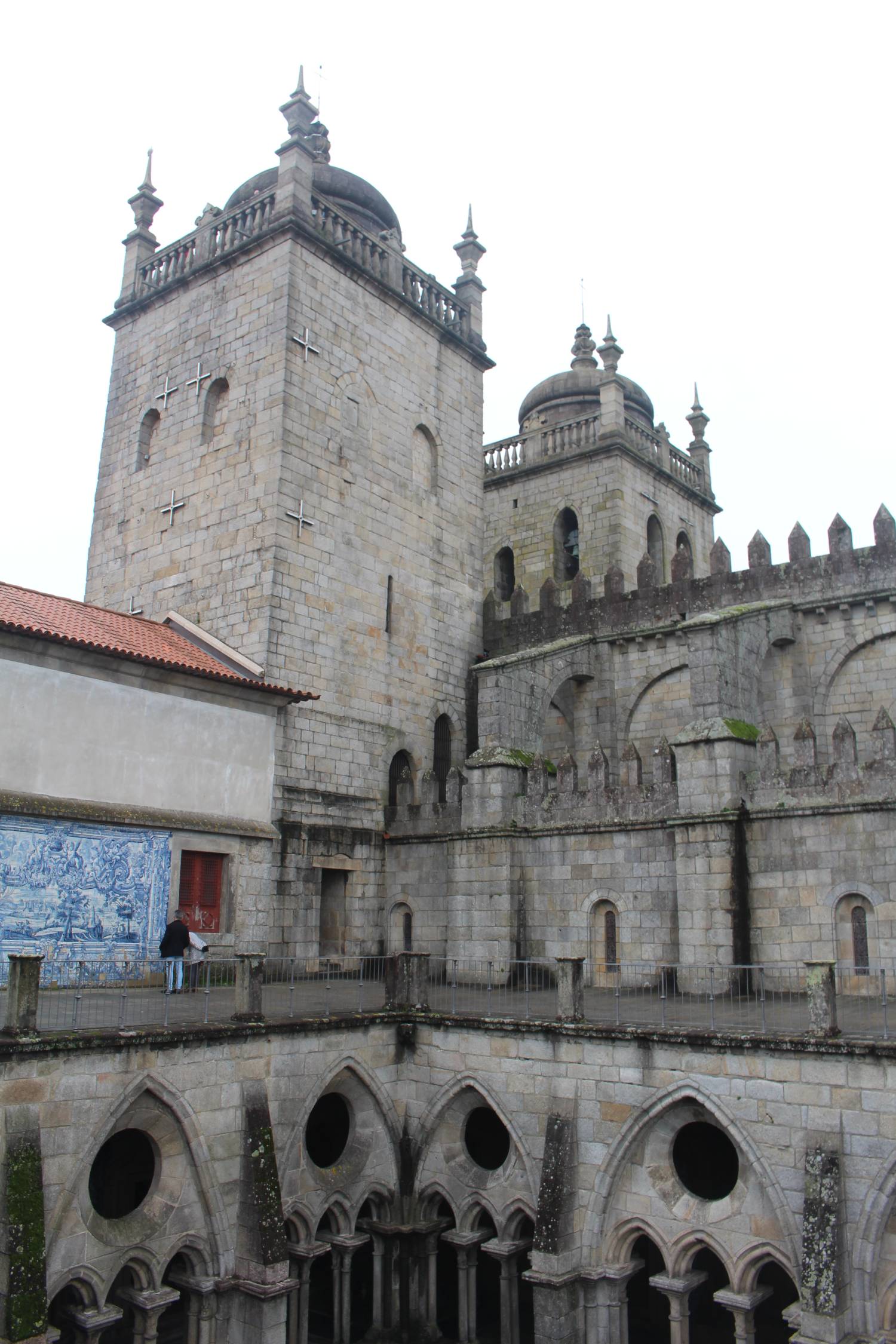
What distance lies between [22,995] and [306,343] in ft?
54.4

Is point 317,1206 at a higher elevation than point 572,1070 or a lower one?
lower

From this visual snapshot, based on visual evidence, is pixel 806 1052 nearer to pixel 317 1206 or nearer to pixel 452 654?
pixel 317 1206

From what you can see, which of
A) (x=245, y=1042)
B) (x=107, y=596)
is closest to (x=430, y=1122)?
(x=245, y=1042)

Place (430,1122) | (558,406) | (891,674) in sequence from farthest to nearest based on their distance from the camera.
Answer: (558,406), (891,674), (430,1122)

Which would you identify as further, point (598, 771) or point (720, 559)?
point (720, 559)

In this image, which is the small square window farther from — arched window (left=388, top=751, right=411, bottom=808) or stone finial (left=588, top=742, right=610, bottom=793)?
stone finial (left=588, top=742, right=610, bottom=793)

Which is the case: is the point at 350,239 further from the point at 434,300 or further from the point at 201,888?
the point at 201,888

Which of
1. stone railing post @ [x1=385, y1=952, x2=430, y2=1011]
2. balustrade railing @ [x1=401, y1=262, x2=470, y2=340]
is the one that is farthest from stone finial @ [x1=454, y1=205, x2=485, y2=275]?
stone railing post @ [x1=385, y1=952, x2=430, y2=1011]

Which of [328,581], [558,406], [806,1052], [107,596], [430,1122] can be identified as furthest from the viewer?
[558,406]

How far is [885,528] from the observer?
74.2ft

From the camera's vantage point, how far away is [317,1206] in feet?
51.6

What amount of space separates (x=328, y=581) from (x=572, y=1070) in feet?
40.9

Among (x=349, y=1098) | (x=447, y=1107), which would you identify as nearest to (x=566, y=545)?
(x=447, y=1107)

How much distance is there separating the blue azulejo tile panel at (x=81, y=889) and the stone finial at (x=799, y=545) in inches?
574
